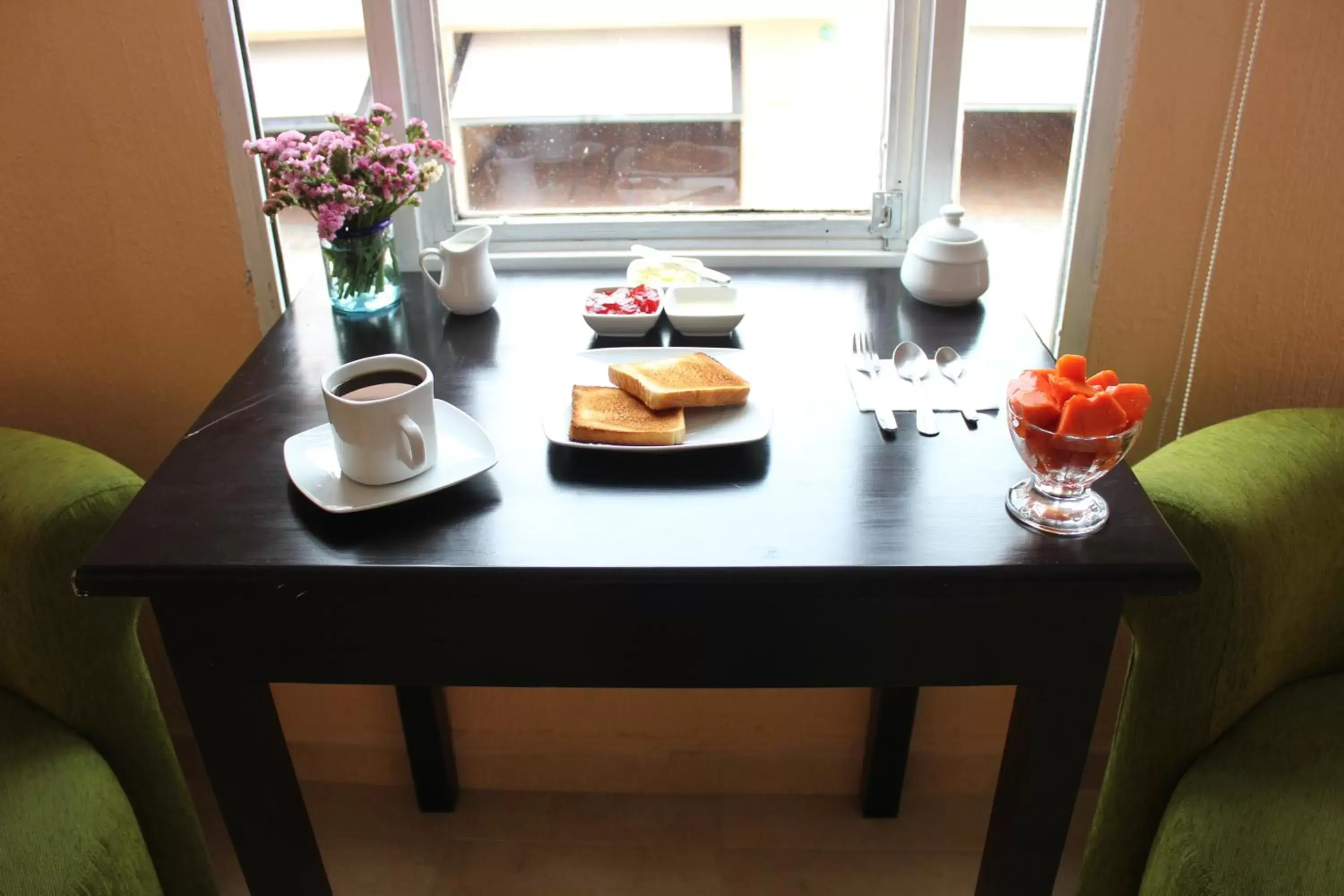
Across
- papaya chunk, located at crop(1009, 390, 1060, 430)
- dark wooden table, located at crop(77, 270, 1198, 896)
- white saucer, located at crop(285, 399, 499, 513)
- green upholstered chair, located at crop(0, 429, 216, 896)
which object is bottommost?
green upholstered chair, located at crop(0, 429, 216, 896)

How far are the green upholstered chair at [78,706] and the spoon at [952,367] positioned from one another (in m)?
0.93

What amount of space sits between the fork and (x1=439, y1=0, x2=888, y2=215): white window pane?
403mm

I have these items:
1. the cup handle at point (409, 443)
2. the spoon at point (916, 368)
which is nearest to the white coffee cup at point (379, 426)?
the cup handle at point (409, 443)

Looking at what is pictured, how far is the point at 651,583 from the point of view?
912mm

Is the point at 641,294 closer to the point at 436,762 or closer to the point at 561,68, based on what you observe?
the point at 561,68

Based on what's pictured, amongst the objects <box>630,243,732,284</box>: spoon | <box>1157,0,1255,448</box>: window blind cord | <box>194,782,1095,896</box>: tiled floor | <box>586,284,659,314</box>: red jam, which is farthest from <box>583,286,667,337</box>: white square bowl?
<box>194,782,1095,896</box>: tiled floor

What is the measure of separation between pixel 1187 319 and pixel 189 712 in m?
1.29

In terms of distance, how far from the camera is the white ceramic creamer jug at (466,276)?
1.35 meters

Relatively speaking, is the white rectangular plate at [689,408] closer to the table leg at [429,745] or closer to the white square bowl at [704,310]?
the white square bowl at [704,310]

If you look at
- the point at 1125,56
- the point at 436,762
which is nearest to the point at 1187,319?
the point at 1125,56

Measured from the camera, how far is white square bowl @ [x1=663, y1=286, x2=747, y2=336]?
4.29 feet

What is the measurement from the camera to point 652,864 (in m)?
1.67

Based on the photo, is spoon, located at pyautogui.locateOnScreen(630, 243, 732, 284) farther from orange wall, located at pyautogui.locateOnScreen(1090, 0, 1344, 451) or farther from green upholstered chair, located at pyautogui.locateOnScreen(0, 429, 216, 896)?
green upholstered chair, located at pyautogui.locateOnScreen(0, 429, 216, 896)

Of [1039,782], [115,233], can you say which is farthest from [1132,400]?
[115,233]
